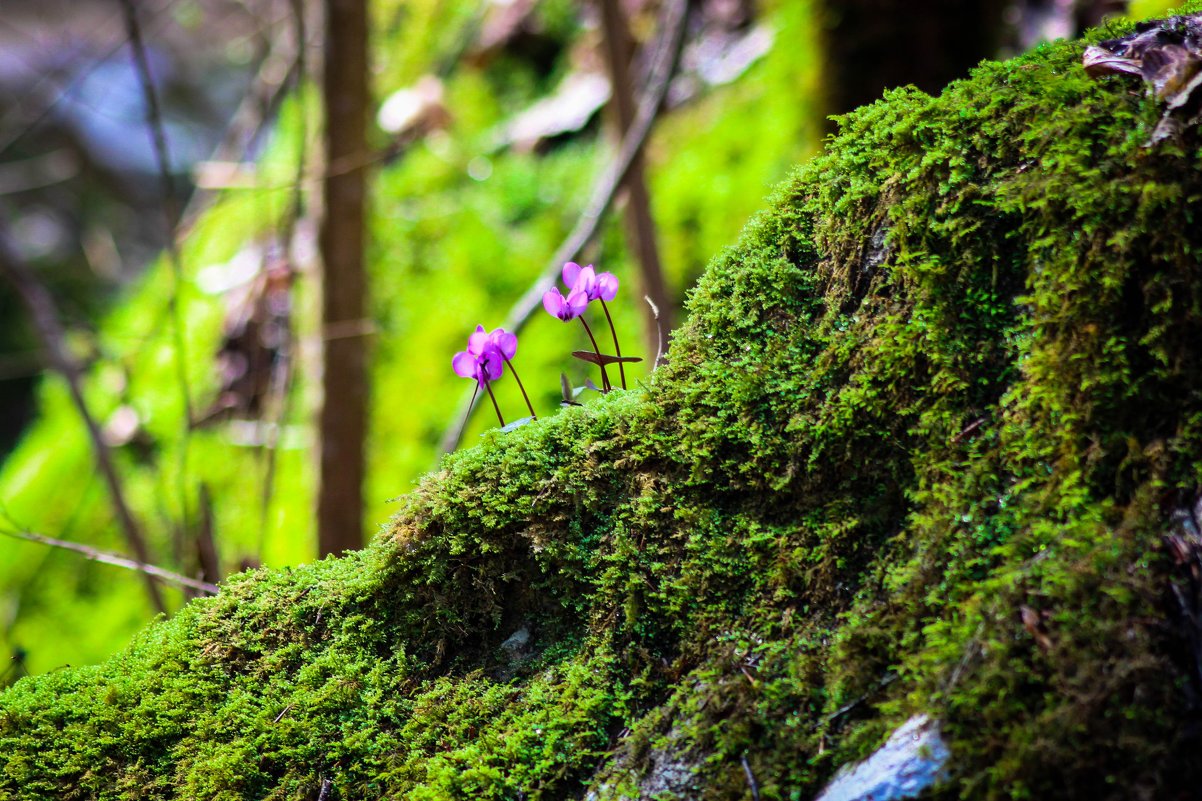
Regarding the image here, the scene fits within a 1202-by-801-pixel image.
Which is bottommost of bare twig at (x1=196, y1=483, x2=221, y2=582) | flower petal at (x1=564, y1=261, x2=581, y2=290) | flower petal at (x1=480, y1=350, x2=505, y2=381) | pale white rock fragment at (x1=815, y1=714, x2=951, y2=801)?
pale white rock fragment at (x1=815, y1=714, x2=951, y2=801)

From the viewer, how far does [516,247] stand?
572 centimetres

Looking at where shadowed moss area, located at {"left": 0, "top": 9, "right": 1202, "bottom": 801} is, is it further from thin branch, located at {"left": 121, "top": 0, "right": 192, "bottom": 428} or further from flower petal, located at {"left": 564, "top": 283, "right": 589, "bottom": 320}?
thin branch, located at {"left": 121, "top": 0, "right": 192, "bottom": 428}

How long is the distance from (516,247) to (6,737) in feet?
14.6

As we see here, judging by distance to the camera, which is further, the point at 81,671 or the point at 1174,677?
the point at 81,671

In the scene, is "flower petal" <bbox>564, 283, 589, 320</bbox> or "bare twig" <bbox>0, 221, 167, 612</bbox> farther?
"bare twig" <bbox>0, 221, 167, 612</bbox>

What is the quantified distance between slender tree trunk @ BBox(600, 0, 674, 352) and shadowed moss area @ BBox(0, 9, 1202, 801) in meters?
2.60

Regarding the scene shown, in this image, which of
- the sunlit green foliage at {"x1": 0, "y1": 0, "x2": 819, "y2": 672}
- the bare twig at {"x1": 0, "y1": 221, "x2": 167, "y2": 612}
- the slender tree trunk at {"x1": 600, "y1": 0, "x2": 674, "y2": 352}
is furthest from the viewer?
the sunlit green foliage at {"x1": 0, "y1": 0, "x2": 819, "y2": 672}

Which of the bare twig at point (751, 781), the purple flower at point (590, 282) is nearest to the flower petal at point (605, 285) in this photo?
the purple flower at point (590, 282)

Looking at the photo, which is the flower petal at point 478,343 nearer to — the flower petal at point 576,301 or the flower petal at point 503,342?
the flower petal at point 503,342

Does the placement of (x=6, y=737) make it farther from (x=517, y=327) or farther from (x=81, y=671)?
(x=517, y=327)

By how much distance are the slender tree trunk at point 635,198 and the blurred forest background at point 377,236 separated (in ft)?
0.05

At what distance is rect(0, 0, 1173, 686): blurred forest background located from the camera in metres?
4.01

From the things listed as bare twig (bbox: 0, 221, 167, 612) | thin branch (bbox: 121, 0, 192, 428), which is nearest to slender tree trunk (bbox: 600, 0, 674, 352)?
thin branch (bbox: 121, 0, 192, 428)

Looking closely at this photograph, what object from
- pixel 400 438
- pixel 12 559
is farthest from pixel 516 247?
pixel 12 559
